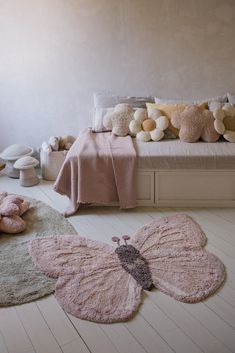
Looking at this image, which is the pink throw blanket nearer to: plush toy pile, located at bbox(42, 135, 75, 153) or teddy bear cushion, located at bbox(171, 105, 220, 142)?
teddy bear cushion, located at bbox(171, 105, 220, 142)

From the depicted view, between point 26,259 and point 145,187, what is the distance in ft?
Result: 3.77

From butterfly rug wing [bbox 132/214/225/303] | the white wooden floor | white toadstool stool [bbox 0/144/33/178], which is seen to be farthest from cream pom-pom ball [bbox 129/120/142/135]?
the white wooden floor

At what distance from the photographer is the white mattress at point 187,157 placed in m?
2.64

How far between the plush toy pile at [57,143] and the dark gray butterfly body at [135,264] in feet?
5.08

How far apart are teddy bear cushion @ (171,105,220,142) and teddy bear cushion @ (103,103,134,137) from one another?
18.9 inches

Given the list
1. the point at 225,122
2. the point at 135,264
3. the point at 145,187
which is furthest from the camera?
the point at 225,122

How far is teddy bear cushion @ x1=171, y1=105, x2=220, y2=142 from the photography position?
2863mm

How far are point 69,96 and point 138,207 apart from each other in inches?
60.3

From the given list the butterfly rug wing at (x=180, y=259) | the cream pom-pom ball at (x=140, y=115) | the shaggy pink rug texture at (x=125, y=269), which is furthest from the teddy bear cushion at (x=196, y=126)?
the shaggy pink rug texture at (x=125, y=269)

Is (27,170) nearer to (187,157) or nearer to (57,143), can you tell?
(57,143)

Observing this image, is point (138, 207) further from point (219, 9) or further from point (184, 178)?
point (219, 9)

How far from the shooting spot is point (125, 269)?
198 cm

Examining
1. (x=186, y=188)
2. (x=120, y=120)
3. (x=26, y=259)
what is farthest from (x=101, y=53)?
(x=26, y=259)

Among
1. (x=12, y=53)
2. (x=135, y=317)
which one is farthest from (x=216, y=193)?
(x=12, y=53)
